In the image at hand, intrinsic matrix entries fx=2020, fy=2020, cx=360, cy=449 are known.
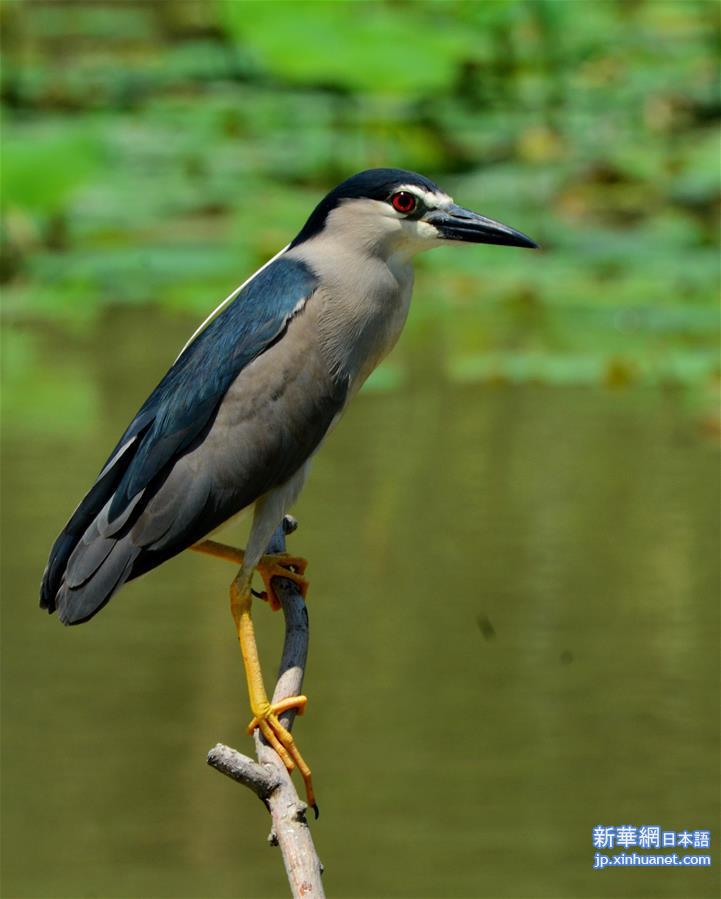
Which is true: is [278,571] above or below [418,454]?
below

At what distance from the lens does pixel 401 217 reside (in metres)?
3.64

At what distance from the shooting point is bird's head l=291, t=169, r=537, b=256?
11.8 feet

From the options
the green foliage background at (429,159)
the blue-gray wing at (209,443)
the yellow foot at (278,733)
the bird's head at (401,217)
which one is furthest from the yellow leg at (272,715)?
the green foliage background at (429,159)

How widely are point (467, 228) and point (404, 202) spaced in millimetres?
127

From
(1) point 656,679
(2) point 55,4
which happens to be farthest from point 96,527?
(2) point 55,4

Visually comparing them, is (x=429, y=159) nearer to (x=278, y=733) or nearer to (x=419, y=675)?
(x=419, y=675)

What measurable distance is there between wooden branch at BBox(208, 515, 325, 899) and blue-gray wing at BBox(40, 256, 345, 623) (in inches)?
13.1

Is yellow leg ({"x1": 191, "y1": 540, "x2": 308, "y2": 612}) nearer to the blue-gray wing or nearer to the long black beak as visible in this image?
the blue-gray wing

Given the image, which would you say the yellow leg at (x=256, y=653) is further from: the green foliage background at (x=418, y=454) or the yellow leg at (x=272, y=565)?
the green foliage background at (x=418, y=454)

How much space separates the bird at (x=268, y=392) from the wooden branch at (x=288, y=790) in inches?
8.8

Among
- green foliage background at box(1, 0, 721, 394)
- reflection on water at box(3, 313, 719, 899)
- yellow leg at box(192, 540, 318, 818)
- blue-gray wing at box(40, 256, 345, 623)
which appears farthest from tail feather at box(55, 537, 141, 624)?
green foliage background at box(1, 0, 721, 394)

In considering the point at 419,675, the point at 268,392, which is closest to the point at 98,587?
the point at 268,392

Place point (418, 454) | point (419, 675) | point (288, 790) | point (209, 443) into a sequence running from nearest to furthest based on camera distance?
point (288, 790) → point (209, 443) → point (419, 675) → point (418, 454)

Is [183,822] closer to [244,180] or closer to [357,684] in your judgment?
[357,684]
